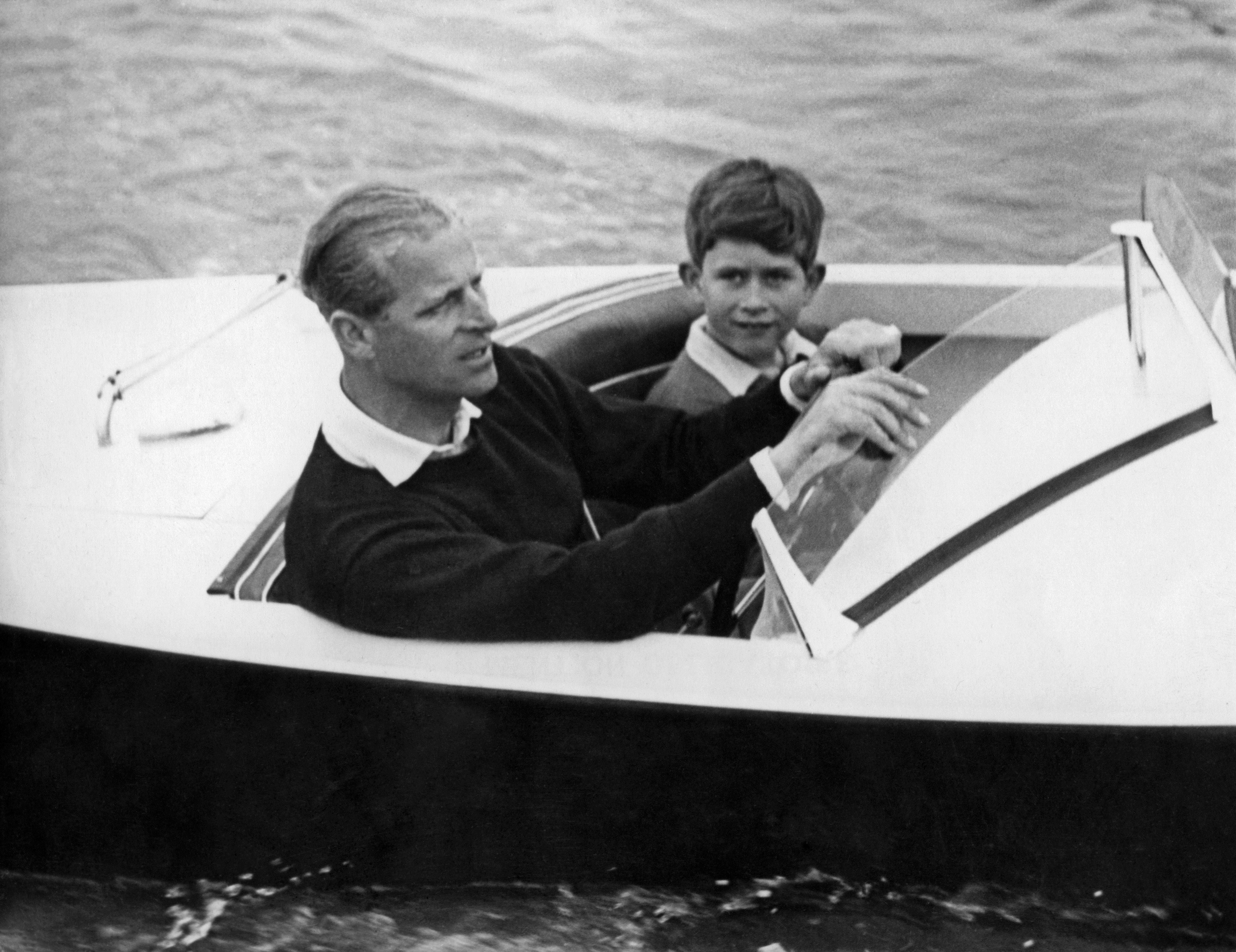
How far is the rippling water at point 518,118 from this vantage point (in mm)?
1863

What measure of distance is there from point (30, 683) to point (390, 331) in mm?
601

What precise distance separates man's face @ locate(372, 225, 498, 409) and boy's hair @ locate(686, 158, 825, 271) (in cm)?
39

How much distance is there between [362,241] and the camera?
1.68 metres

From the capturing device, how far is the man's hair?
1680 millimetres

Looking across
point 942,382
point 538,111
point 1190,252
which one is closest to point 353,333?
point 538,111

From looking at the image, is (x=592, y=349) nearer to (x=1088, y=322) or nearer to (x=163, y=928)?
(x=1088, y=322)

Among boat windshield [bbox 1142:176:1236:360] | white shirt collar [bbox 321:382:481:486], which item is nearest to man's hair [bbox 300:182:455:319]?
white shirt collar [bbox 321:382:481:486]

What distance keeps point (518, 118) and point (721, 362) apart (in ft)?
1.46

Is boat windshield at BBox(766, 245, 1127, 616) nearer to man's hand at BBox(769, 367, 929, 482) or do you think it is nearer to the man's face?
man's hand at BBox(769, 367, 929, 482)

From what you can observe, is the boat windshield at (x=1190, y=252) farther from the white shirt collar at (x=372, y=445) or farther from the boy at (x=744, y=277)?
the white shirt collar at (x=372, y=445)

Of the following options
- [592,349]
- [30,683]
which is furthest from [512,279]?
[30,683]

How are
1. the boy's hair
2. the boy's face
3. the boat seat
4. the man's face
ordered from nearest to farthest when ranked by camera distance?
the man's face
the boy's hair
the boy's face
the boat seat

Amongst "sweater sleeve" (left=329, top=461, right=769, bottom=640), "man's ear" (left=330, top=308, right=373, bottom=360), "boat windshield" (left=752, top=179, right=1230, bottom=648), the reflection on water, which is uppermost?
"man's ear" (left=330, top=308, right=373, bottom=360)

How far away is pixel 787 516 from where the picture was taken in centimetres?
166
